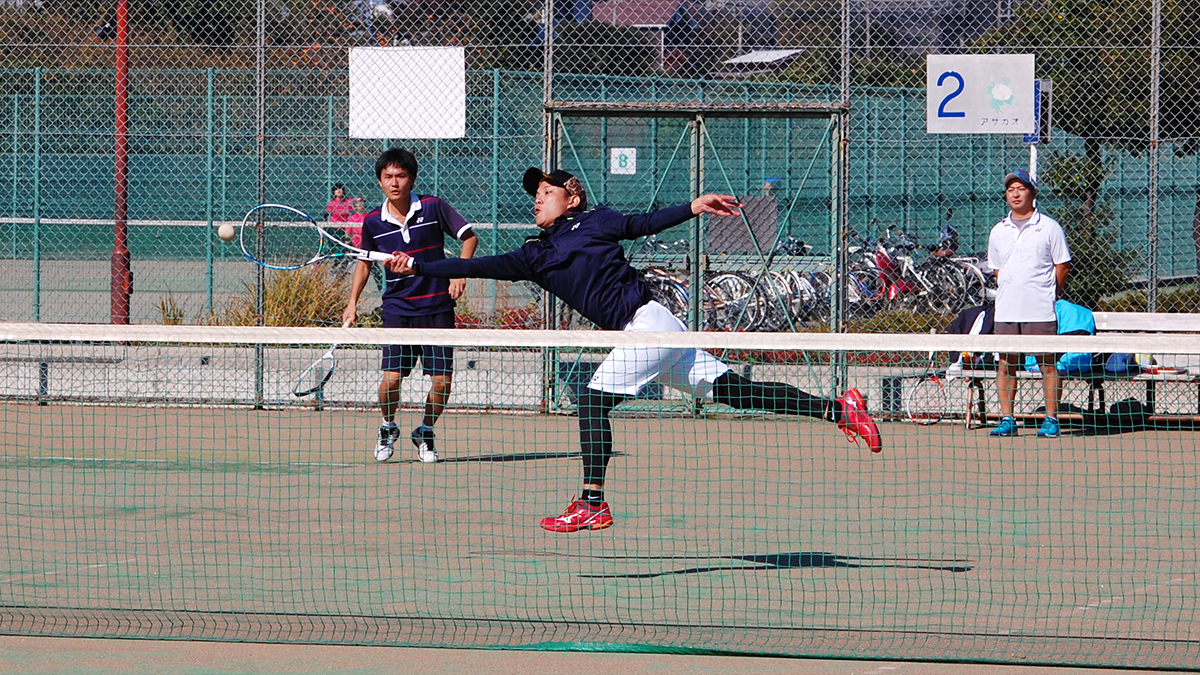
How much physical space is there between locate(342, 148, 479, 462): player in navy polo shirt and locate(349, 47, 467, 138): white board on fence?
272 cm

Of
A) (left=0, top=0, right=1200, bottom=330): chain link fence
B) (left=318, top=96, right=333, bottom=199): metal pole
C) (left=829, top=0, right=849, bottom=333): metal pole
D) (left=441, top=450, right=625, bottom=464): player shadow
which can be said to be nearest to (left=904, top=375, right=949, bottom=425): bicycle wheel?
(left=829, top=0, right=849, bottom=333): metal pole

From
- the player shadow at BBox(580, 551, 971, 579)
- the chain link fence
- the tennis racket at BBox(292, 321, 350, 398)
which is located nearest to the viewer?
the player shadow at BBox(580, 551, 971, 579)

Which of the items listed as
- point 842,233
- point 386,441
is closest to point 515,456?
point 386,441

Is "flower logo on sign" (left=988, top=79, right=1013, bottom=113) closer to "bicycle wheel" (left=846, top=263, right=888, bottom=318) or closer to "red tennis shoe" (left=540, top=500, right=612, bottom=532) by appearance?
"bicycle wheel" (left=846, top=263, right=888, bottom=318)

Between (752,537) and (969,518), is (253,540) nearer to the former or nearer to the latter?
(752,537)

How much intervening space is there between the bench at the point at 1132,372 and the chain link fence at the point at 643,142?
0.50 metres

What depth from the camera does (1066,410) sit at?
42.3ft

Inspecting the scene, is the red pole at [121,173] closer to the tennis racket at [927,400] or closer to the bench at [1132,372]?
the tennis racket at [927,400]

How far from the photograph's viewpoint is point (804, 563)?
22.6 ft

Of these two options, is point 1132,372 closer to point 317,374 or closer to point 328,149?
point 317,374

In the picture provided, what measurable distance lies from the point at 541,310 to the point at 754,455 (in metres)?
3.31

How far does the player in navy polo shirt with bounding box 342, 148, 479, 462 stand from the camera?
9.94 m

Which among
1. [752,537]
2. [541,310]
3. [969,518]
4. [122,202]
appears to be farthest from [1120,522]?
[122,202]

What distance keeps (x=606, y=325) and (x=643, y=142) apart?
13.9 metres
